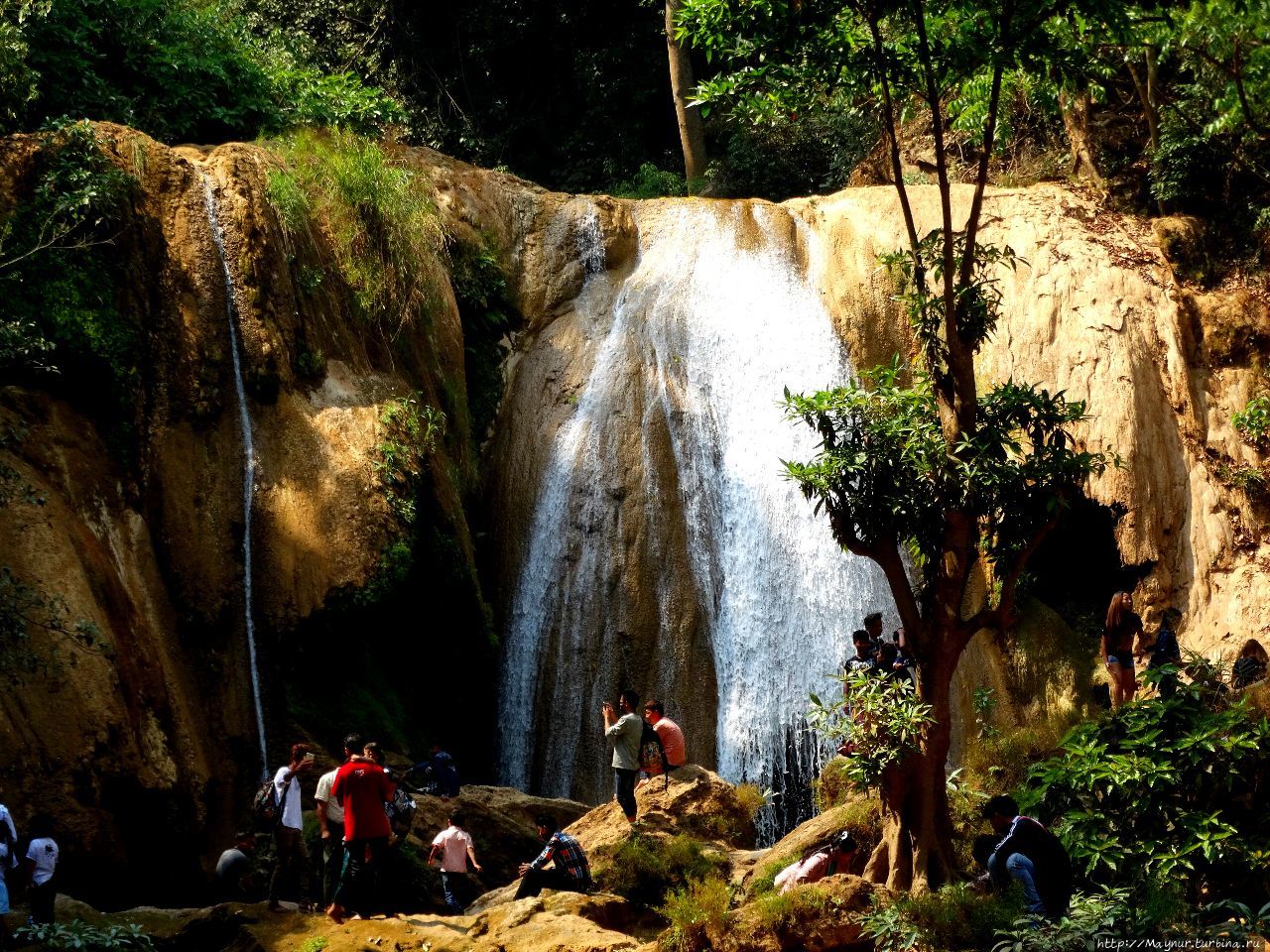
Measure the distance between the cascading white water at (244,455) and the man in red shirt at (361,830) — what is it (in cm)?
427

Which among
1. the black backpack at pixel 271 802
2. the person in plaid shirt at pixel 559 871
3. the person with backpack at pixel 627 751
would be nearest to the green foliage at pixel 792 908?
the person in plaid shirt at pixel 559 871

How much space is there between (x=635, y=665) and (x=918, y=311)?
335 inches

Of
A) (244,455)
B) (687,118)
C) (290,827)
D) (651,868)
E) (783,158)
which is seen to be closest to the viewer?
(290,827)

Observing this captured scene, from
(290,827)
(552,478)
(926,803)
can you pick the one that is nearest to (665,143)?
(552,478)

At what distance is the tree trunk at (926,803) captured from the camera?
1077 cm

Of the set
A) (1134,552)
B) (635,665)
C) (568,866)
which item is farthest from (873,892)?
(1134,552)

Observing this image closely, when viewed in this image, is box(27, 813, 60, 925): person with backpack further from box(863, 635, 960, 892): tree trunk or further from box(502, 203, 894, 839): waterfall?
box(502, 203, 894, 839): waterfall

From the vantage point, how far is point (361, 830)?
36.1 ft

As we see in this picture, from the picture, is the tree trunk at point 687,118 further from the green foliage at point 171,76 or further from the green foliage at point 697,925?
the green foliage at point 697,925

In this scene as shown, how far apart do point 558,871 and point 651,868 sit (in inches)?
55.5

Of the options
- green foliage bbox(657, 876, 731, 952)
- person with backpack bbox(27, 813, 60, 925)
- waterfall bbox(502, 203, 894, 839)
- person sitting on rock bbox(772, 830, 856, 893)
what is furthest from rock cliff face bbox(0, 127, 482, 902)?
person sitting on rock bbox(772, 830, 856, 893)

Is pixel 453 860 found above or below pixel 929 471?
below

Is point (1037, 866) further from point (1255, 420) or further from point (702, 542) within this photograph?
point (1255, 420)

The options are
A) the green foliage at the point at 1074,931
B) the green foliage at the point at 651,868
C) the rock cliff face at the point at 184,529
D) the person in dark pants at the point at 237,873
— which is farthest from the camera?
the rock cliff face at the point at 184,529
